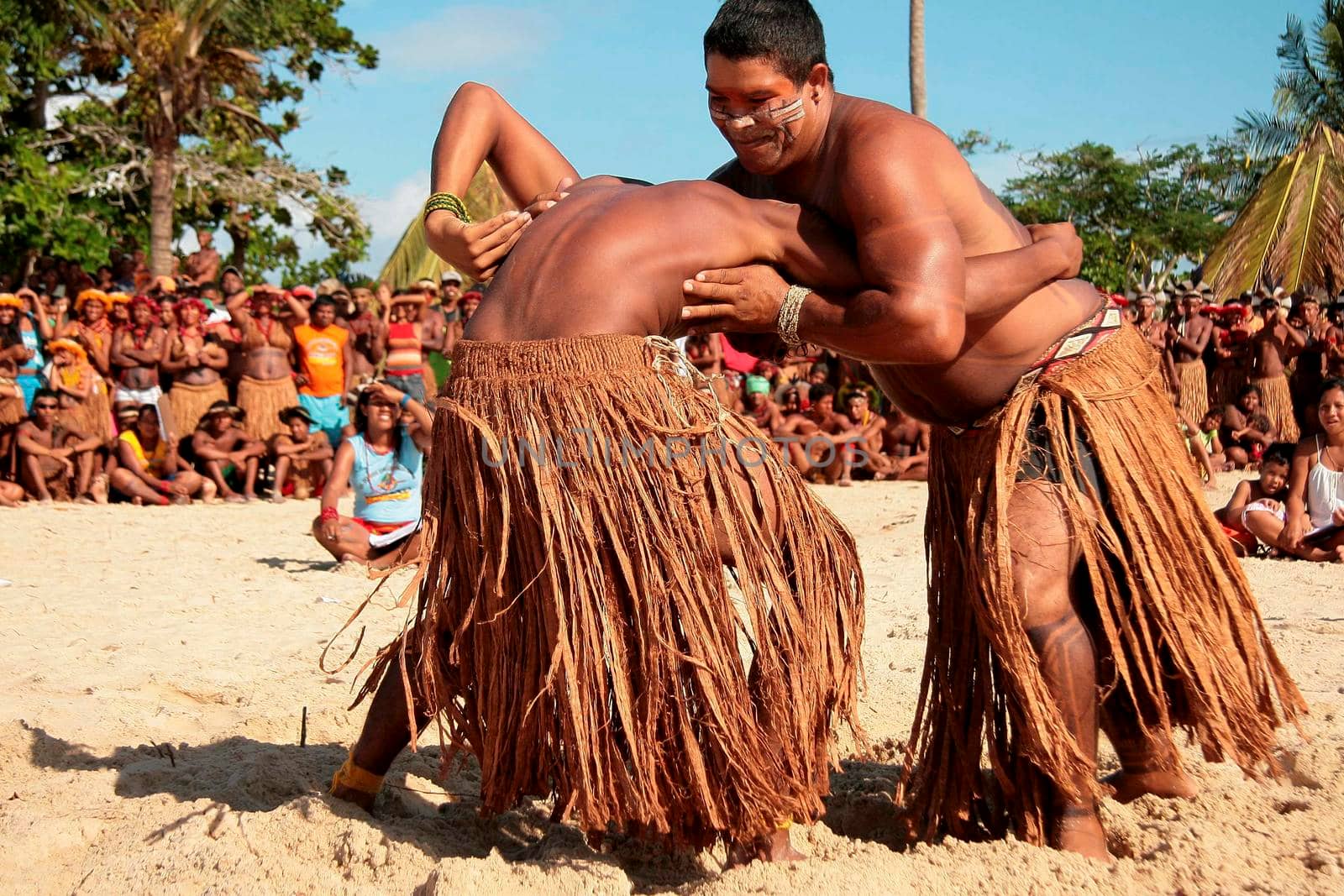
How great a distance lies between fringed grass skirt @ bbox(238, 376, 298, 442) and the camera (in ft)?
31.3

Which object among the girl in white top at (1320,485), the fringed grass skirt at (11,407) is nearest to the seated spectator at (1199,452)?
the girl in white top at (1320,485)

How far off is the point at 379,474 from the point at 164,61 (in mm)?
8893

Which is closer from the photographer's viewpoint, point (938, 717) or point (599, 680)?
point (599, 680)

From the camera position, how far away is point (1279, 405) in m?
11.3

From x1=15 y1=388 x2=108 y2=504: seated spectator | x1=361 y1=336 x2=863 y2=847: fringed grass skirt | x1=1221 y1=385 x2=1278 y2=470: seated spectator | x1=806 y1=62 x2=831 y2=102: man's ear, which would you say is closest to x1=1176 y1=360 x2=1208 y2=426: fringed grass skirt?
x1=1221 y1=385 x2=1278 y2=470: seated spectator

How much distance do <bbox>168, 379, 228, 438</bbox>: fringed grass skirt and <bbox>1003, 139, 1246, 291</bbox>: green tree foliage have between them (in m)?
22.1

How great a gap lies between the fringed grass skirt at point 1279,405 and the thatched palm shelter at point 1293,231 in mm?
3199

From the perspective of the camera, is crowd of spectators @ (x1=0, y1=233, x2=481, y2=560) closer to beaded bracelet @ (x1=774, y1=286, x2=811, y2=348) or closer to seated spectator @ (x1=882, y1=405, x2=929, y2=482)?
seated spectator @ (x1=882, y1=405, x2=929, y2=482)

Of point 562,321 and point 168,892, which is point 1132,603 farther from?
point 168,892

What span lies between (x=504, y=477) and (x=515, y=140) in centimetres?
105

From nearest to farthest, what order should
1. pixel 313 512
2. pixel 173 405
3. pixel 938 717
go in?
1. pixel 938 717
2. pixel 313 512
3. pixel 173 405

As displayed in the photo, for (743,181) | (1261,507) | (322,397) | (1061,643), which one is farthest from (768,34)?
(322,397)

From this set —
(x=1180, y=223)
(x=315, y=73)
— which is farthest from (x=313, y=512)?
(x=1180, y=223)

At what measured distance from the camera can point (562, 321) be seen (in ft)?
8.14
